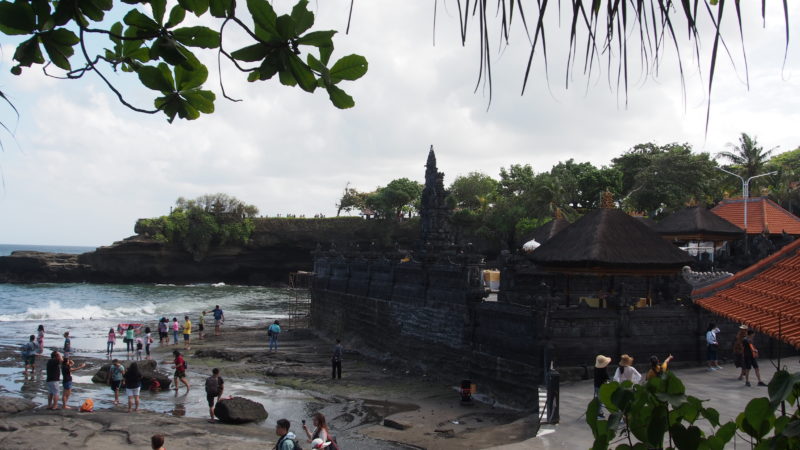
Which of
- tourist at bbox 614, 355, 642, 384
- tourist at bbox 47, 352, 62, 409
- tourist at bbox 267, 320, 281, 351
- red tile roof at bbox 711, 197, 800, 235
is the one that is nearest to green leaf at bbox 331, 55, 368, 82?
tourist at bbox 614, 355, 642, 384

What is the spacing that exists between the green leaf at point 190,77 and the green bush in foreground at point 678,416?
2240 millimetres

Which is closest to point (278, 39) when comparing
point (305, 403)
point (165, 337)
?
point (305, 403)

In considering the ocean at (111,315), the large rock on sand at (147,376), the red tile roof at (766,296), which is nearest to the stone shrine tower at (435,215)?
the ocean at (111,315)

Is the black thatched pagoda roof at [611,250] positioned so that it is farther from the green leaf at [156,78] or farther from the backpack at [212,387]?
the green leaf at [156,78]

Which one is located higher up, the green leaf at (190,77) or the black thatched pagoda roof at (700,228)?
the black thatched pagoda roof at (700,228)

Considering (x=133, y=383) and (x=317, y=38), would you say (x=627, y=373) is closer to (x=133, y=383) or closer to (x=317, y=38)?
(x=317, y=38)

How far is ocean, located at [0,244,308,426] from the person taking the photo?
17609 millimetres

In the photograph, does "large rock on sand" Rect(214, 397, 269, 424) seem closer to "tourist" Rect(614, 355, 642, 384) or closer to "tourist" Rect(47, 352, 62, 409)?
"tourist" Rect(47, 352, 62, 409)

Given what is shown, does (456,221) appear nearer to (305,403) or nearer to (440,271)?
(440,271)

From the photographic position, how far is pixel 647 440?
8.15 feet

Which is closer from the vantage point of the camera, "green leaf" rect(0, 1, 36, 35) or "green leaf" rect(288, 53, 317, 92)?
"green leaf" rect(0, 1, 36, 35)

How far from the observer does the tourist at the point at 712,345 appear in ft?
49.1

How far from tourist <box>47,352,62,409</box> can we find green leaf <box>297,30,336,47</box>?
15254 millimetres

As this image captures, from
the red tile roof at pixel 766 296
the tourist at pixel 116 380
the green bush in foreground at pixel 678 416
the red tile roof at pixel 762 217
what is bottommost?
the tourist at pixel 116 380
